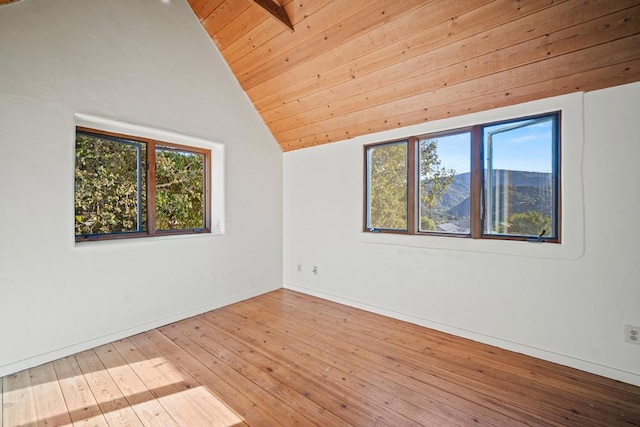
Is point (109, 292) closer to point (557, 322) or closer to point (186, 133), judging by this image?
point (186, 133)

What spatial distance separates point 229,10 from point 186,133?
136 centimetres

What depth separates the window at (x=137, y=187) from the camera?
261 centimetres

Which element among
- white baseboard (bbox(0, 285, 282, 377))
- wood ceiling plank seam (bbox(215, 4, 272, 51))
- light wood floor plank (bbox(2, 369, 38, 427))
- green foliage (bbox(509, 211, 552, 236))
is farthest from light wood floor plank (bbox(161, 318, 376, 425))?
wood ceiling plank seam (bbox(215, 4, 272, 51))

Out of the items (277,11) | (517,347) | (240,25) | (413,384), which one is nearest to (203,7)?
(240,25)

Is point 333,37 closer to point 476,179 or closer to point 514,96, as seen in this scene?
point 514,96

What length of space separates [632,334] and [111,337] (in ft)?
13.9

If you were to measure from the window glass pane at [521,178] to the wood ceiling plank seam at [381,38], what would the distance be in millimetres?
1132

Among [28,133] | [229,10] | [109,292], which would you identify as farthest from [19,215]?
[229,10]

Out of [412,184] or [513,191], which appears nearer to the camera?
[513,191]

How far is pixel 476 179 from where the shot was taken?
2.69m

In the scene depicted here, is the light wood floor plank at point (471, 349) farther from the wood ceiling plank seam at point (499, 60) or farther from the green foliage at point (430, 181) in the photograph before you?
the wood ceiling plank seam at point (499, 60)

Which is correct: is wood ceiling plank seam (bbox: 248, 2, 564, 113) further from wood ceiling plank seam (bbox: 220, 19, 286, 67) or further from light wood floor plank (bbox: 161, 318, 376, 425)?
light wood floor plank (bbox: 161, 318, 376, 425)

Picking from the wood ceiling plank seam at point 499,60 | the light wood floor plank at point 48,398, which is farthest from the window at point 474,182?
the light wood floor plank at point 48,398

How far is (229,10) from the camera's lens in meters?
2.88
